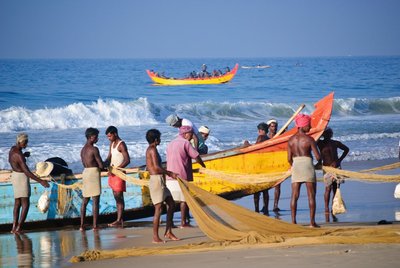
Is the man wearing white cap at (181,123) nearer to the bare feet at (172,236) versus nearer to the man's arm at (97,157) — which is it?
the man's arm at (97,157)

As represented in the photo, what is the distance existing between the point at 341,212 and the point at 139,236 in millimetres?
2572

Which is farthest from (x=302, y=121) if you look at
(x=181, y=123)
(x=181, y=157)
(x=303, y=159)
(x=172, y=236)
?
(x=181, y=123)

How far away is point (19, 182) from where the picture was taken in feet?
38.9

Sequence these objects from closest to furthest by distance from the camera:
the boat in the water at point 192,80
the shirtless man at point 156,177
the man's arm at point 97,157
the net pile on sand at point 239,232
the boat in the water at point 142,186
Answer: the net pile on sand at point 239,232, the shirtless man at point 156,177, the man's arm at point 97,157, the boat in the water at point 142,186, the boat in the water at point 192,80

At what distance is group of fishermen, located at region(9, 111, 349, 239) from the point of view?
10156mm

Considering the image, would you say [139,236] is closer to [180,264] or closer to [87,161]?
[87,161]

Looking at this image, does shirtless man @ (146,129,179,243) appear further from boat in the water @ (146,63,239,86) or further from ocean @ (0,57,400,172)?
boat in the water @ (146,63,239,86)

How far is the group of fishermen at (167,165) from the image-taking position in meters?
10.2

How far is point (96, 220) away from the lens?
11.9 meters

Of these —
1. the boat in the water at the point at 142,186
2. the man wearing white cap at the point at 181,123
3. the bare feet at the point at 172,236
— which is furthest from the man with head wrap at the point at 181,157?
the man wearing white cap at the point at 181,123

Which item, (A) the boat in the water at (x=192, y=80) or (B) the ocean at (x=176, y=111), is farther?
(A) the boat in the water at (x=192, y=80)

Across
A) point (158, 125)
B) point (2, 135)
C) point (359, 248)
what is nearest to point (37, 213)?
point (359, 248)

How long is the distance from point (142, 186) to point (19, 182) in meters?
1.62

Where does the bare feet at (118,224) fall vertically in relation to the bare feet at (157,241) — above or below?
below
